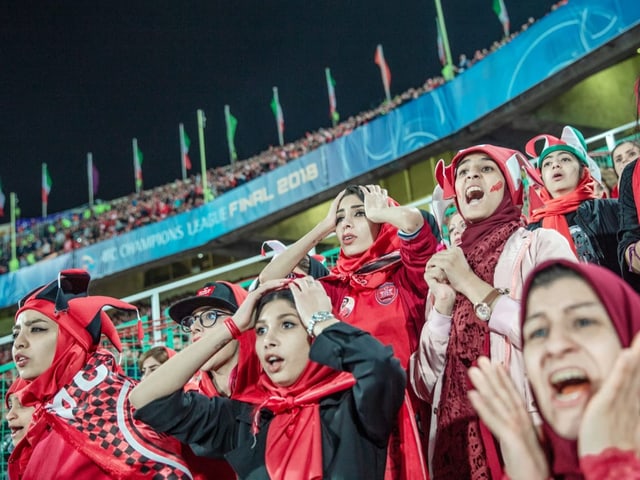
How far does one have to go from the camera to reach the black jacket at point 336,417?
1.91 metres

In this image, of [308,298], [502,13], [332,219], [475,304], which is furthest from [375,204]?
[502,13]

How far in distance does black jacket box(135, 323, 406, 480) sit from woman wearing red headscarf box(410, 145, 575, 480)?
0.79 feet

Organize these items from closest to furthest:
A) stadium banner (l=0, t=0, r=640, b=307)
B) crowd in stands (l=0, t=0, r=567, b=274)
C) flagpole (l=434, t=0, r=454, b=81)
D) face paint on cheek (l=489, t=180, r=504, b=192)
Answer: face paint on cheek (l=489, t=180, r=504, b=192) → stadium banner (l=0, t=0, r=640, b=307) → flagpole (l=434, t=0, r=454, b=81) → crowd in stands (l=0, t=0, r=567, b=274)

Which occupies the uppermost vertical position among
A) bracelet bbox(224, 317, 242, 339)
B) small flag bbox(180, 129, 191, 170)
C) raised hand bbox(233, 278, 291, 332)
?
small flag bbox(180, 129, 191, 170)

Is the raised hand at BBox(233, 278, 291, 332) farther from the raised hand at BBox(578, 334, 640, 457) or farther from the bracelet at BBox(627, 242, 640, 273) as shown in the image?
the bracelet at BBox(627, 242, 640, 273)

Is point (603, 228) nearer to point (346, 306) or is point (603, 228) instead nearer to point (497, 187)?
point (497, 187)

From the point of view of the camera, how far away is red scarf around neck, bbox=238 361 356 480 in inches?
78.2

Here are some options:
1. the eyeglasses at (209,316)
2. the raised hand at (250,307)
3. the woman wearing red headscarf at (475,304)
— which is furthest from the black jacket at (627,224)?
the eyeglasses at (209,316)

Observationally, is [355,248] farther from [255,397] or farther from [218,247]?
[218,247]

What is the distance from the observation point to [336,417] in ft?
6.75

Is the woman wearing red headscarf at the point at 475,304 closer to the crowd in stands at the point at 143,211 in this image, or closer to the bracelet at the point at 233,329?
the bracelet at the point at 233,329

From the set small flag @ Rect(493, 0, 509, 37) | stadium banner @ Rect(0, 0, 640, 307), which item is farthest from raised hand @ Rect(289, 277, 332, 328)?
small flag @ Rect(493, 0, 509, 37)

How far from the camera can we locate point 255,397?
90.4 inches

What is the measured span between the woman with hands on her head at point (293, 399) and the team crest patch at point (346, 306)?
1.74 feet
